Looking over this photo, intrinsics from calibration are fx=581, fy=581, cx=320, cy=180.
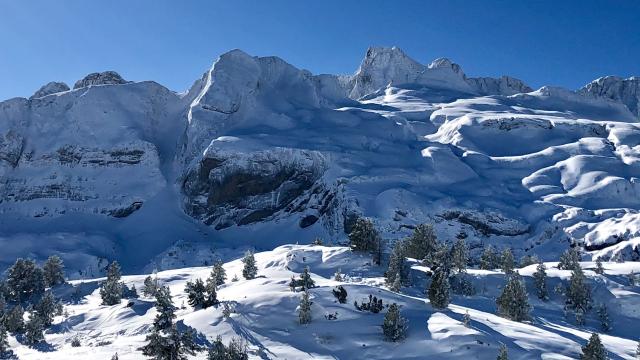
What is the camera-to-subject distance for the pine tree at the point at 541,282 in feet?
188

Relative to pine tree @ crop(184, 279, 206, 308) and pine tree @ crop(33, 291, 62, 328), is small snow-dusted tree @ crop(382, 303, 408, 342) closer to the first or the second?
pine tree @ crop(184, 279, 206, 308)

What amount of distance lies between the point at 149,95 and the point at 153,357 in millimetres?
139516

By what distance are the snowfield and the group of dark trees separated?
1.24 meters

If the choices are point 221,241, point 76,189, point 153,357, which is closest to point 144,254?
point 221,241

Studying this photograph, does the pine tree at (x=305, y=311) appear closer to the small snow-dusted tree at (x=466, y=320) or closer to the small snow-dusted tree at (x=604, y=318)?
the small snow-dusted tree at (x=466, y=320)

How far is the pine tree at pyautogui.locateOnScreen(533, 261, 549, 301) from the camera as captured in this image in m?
57.2

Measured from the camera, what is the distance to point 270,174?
130 meters

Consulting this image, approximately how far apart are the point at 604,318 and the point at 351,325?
26.6m

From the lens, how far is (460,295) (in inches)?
2183

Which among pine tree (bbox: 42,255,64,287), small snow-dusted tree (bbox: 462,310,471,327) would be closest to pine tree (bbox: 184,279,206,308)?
small snow-dusted tree (bbox: 462,310,471,327)

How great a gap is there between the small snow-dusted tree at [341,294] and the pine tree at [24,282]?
3745 cm

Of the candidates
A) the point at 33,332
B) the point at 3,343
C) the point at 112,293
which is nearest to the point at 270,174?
the point at 112,293

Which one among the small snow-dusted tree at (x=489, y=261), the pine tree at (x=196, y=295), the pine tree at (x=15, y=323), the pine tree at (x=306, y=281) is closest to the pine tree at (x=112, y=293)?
the pine tree at (x=15, y=323)

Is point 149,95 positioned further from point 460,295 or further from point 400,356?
point 400,356
